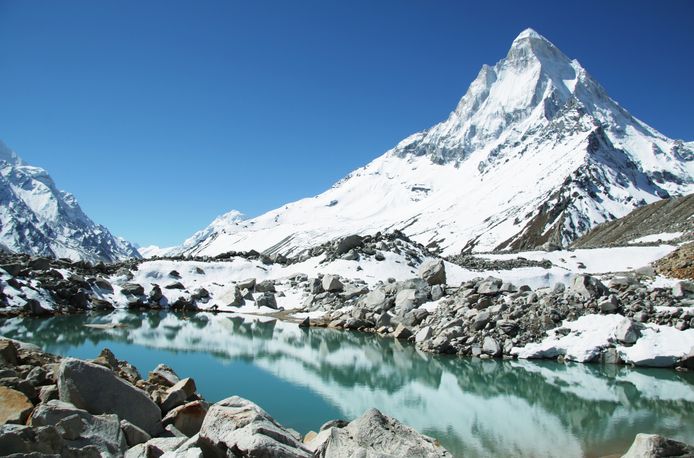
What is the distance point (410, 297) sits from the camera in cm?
3728

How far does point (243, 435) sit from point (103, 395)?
12.5 ft

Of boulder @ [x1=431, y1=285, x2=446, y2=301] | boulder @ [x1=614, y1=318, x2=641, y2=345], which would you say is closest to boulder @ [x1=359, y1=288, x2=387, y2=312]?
boulder @ [x1=431, y1=285, x2=446, y2=301]

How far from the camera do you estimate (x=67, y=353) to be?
2414 cm

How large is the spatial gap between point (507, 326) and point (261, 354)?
14.7 m

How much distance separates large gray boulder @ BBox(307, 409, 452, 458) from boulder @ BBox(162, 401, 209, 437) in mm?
3145

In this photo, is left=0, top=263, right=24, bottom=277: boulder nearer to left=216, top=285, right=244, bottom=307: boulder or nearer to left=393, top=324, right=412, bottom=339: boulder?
left=216, top=285, right=244, bottom=307: boulder

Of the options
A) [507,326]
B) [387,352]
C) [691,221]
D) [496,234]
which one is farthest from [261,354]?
[496,234]

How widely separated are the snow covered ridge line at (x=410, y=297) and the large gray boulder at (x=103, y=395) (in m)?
21.4

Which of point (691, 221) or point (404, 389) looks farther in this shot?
point (691, 221)

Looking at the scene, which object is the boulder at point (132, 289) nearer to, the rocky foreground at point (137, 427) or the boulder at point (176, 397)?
the rocky foreground at point (137, 427)

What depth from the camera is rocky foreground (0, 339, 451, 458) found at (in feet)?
→ 25.8

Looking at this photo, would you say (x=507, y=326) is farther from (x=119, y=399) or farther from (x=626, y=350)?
(x=119, y=399)

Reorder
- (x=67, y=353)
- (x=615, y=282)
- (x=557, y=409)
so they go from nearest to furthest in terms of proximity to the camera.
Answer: (x=557, y=409) < (x=67, y=353) < (x=615, y=282)

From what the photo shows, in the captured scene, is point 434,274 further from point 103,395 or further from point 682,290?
point 103,395
